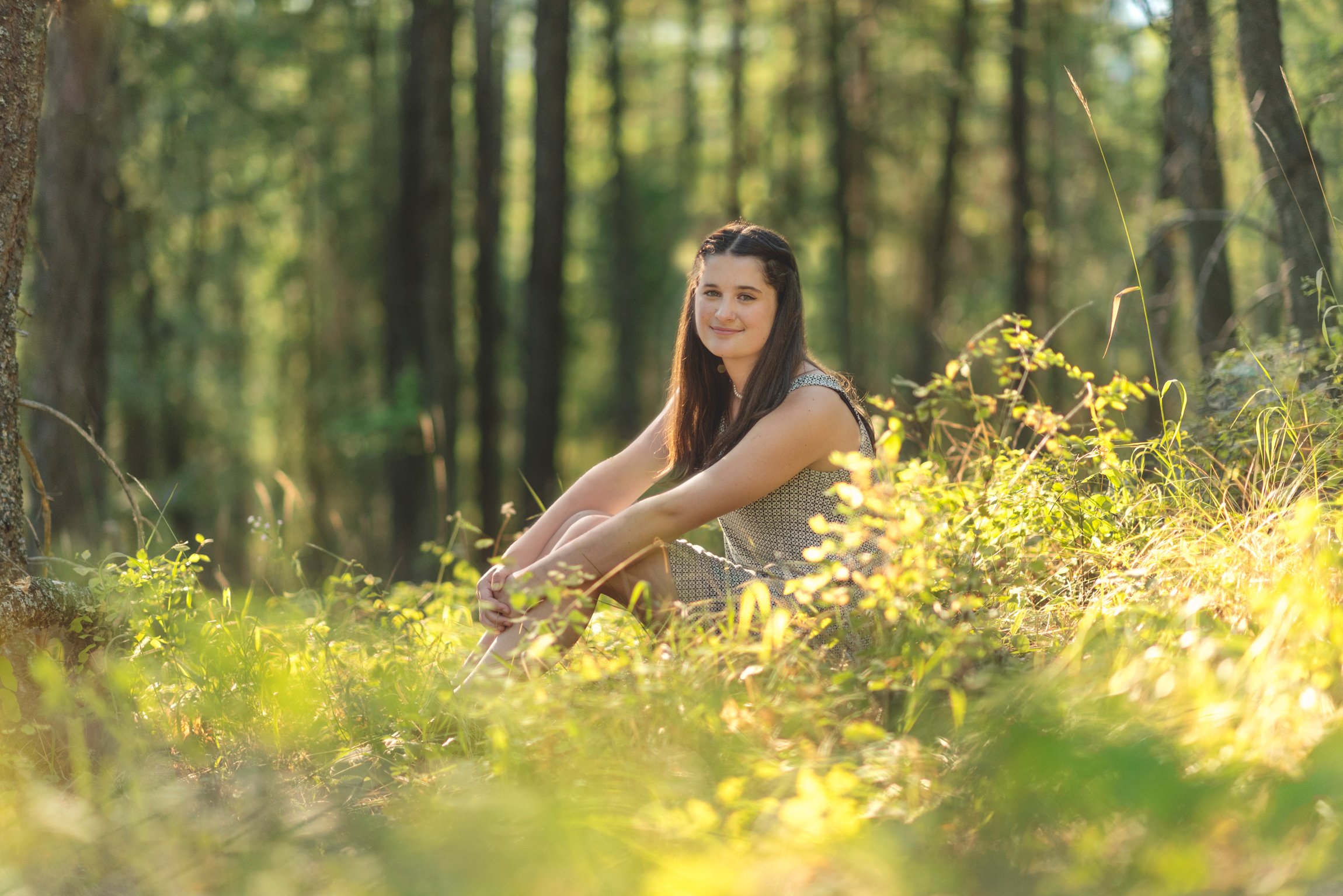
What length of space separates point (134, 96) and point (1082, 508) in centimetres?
1045

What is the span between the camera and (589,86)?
23953mm

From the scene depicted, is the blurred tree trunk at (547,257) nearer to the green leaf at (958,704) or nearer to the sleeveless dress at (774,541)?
the sleeveless dress at (774,541)

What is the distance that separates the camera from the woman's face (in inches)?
141

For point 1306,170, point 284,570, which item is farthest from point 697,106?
point 284,570

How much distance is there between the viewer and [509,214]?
2636cm

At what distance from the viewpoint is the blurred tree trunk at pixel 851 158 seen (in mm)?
17219

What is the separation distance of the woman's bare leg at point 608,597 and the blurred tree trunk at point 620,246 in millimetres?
15263

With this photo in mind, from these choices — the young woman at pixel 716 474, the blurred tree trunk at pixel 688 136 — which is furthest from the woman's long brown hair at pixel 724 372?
the blurred tree trunk at pixel 688 136

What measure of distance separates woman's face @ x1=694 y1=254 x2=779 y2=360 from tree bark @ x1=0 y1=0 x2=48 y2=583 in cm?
206

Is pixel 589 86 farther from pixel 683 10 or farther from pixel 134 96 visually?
pixel 134 96

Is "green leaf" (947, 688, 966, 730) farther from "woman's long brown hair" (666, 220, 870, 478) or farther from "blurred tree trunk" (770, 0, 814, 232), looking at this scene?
"blurred tree trunk" (770, 0, 814, 232)

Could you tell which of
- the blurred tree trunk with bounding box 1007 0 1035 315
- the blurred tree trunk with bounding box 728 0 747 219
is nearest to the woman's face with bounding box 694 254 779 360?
the blurred tree trunk with bounding box 1007 0 1035 315

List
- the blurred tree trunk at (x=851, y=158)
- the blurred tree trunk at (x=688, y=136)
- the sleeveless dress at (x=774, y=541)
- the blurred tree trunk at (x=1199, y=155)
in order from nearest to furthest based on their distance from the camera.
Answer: the sleeveless dress at (x=774, y=541) → the blurred tree trunk at (x=1199, y=155) → the blurred tree trunk at (x=851, y=158) → the blurred tree trunk at (x=688, y=136)

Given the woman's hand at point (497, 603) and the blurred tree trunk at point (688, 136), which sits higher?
the blurred tree trunk at point (688, 136)
